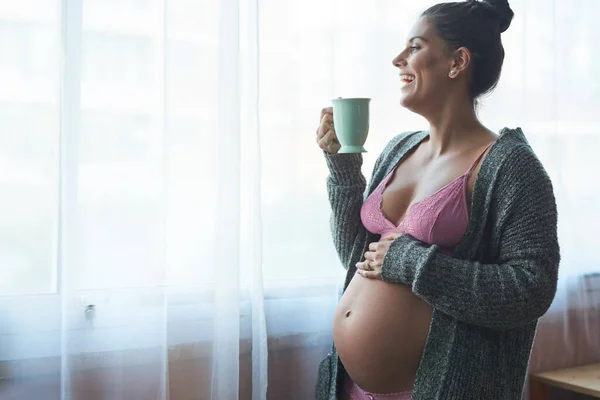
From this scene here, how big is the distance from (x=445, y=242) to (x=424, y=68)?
34 cm

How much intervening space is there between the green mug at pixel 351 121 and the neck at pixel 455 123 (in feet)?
0.63

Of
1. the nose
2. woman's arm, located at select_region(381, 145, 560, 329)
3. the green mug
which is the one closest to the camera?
woman's arm, located at select_region(381, 145, 560, 329)

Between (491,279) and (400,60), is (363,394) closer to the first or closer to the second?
(491,279)

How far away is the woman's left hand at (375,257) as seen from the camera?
122 cm

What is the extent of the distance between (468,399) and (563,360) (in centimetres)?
103

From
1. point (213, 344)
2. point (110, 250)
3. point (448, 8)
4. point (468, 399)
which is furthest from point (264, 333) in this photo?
point (448, 8)

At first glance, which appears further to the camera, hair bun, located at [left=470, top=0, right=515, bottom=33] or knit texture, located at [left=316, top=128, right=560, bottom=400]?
hair bun, located at [left=470, top=0, right=515, bottom=33]

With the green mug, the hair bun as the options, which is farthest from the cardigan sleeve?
the hair bun

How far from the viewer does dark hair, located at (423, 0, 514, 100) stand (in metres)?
1.26

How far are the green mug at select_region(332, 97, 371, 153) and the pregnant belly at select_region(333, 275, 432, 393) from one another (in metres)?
0.26

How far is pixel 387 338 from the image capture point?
1185 mm

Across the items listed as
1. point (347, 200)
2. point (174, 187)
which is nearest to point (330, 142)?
point (347, 200)

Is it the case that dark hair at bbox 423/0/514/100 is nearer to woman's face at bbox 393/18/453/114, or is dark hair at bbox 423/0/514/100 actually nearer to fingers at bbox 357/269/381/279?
woman's face at bbox 393/18/453/114

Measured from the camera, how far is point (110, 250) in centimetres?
132
